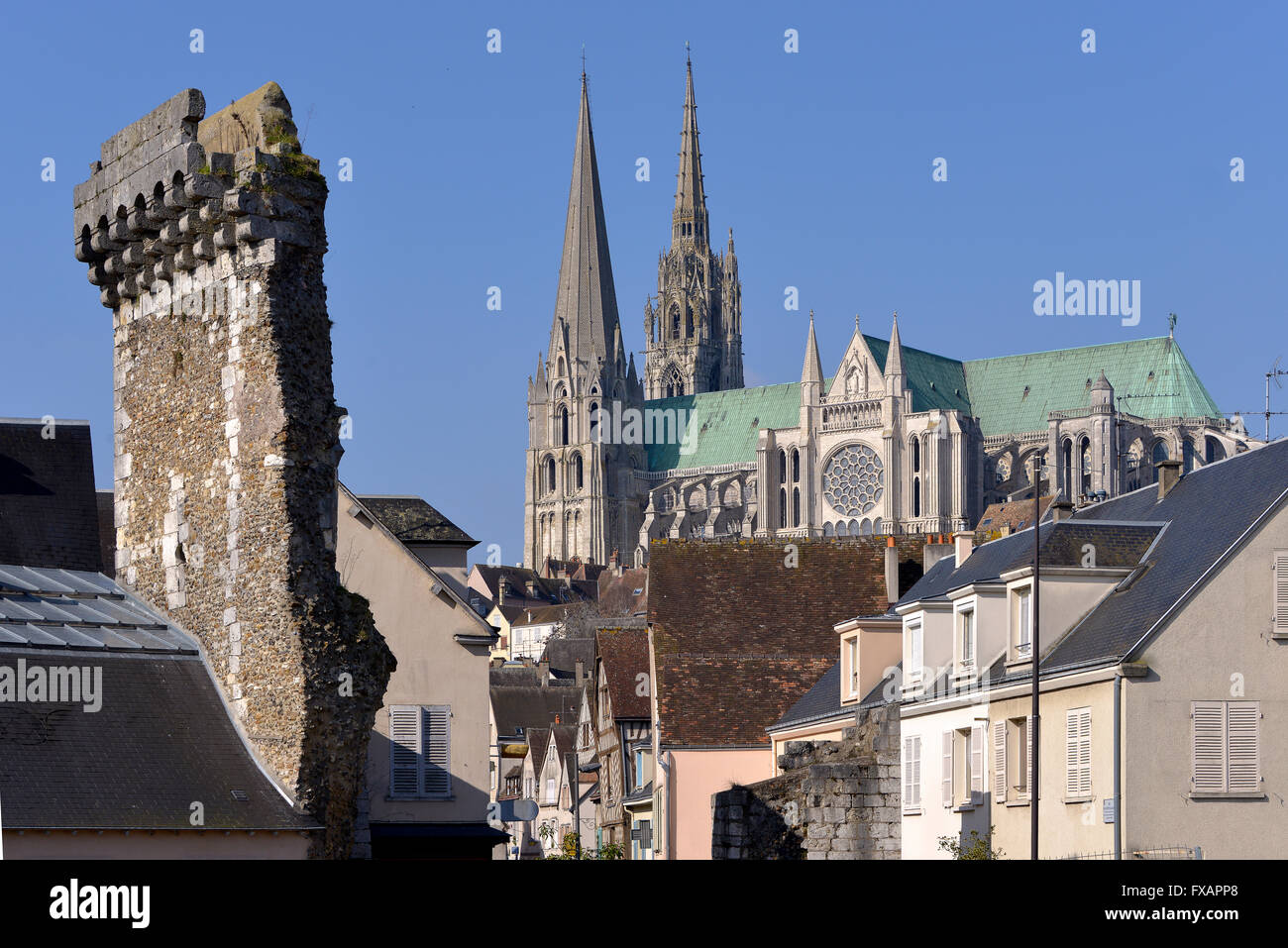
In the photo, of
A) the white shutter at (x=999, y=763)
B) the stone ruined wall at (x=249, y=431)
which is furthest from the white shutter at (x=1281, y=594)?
the stone ruined wall at (x=249, y=431)

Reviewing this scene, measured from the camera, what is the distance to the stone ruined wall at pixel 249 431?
15773mm

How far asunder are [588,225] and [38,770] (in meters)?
184

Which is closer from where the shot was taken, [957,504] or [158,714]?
[158,714]

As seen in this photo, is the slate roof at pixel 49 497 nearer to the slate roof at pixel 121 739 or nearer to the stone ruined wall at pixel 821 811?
the slate roof at pixel 121 739

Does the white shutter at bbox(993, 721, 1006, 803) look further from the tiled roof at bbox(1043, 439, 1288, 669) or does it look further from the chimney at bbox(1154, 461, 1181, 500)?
the chimney at bbox(1154, 461, 1181, 500)

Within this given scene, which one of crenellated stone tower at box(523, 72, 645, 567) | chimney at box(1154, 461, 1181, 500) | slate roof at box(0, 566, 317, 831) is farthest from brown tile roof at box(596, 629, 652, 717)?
crenellated stone tower at box(523, 72, 645, 567)

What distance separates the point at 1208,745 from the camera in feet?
72.7

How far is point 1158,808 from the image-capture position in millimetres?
21844

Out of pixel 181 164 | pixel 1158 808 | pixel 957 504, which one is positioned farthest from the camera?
pixel 957 504

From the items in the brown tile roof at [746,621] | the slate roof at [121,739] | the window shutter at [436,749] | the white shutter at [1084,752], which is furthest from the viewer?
the brown tile roof at [746,621]

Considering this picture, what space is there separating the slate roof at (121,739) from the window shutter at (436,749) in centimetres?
946

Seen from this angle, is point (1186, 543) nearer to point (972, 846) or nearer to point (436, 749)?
point (972, 846)

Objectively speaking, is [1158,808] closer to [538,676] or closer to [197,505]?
[197,505]
